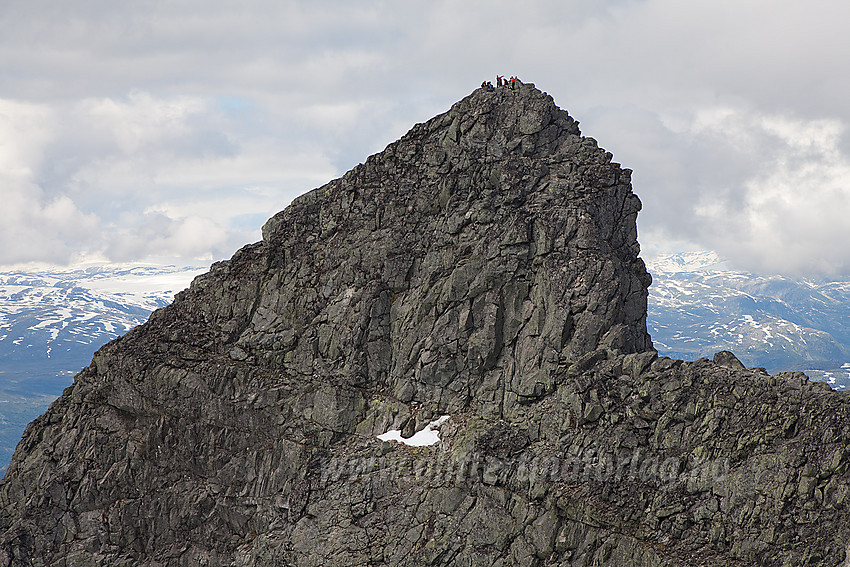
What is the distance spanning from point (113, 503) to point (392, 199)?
37.4 metres

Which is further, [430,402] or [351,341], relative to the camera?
[351,341]

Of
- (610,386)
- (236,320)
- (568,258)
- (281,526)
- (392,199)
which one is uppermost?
(392,199)

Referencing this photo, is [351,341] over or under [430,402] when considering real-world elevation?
over

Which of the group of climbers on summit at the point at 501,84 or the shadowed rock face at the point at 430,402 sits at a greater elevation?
the group of climbers on summit at the point at 501,84

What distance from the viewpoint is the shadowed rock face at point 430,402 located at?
47375 mm

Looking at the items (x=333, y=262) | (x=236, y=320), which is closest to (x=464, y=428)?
(x=333, y=262)

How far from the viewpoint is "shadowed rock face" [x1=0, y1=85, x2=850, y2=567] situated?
47.4m

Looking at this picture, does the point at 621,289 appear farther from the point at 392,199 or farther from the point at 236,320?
the point at 236,320

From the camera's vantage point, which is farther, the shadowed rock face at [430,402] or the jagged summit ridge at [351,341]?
the jagged summit ridge at [351,341]

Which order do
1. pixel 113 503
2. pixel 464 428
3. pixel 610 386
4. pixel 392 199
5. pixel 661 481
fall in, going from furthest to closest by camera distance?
pixel 392 199 < pixel 113 503 < pixel 464 428 < pixel 610 386 < pixel 661 481

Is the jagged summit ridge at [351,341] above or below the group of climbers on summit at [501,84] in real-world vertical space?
below

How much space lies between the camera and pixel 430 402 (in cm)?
5938

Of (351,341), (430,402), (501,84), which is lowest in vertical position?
(430,402)

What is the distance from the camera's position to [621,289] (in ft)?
188
